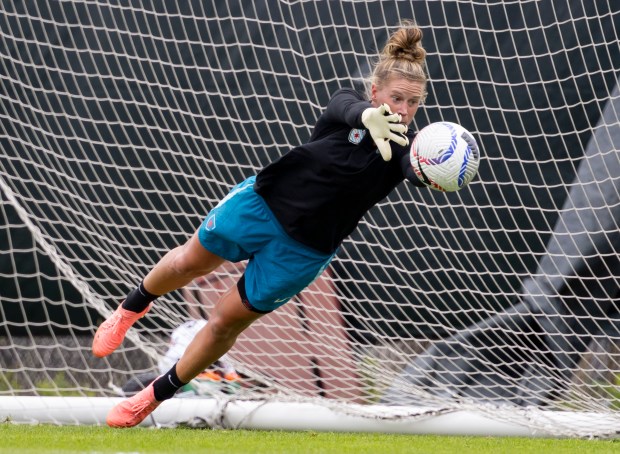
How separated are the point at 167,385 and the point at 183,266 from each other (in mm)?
490

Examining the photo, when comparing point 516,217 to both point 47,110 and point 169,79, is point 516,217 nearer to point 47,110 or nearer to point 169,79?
point 169,79

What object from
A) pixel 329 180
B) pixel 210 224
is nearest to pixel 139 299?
pixel 210 224

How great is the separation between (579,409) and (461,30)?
2.00 m

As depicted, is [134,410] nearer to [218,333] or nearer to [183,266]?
[218,333]

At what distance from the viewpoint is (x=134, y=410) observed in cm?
400

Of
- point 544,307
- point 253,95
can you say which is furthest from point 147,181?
point 544,307

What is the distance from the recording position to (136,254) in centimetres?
512

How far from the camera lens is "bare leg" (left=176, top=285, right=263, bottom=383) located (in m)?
3.81

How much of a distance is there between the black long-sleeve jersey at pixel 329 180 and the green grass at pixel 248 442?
2.55 feet

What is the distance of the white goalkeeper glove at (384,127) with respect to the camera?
3.16 m

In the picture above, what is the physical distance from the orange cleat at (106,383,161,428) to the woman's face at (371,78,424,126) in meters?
1.49

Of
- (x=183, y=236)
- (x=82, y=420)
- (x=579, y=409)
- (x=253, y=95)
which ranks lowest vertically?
(x=579, y=409)

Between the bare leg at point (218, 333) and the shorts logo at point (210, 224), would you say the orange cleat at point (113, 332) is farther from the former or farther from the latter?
the shorts logo at point (210, 224)

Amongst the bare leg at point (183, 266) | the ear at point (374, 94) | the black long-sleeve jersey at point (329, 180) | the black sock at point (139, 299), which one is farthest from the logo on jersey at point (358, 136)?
the black sock at point (139, 299)
